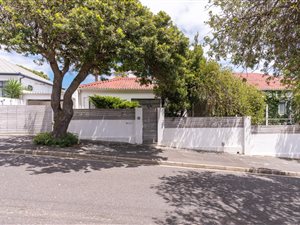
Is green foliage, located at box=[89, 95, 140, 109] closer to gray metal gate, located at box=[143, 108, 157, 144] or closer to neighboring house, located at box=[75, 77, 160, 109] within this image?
neighboring house, located at box=[75, 77, 160, 109]

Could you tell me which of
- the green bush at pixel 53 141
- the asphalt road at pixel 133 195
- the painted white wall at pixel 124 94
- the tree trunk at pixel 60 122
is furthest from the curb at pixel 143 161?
the painted white wall at pixel 124 94

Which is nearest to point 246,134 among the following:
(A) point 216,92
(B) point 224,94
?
(B) point 224,94

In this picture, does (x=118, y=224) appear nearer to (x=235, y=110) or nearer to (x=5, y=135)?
(x=235, y=110)

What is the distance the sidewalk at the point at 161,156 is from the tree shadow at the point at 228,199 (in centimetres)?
116

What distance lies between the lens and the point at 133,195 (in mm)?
5188

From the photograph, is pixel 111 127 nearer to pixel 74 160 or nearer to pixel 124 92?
pixel 74 160

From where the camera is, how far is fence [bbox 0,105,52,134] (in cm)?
1280

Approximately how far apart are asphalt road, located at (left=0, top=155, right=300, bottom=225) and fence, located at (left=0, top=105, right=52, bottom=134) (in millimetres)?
5164

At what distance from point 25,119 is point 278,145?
13202 millimetres

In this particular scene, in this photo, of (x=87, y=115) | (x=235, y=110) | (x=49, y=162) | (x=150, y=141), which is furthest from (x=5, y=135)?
(x=235, y=110)

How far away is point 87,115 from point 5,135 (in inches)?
176

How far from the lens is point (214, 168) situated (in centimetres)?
874

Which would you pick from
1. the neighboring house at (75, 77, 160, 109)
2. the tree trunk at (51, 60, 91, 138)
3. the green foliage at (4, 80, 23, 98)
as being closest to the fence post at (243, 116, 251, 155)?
the neighboring house at (75, 77, 160, 109)

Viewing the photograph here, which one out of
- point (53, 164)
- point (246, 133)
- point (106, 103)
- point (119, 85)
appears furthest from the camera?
point (119, 85)
